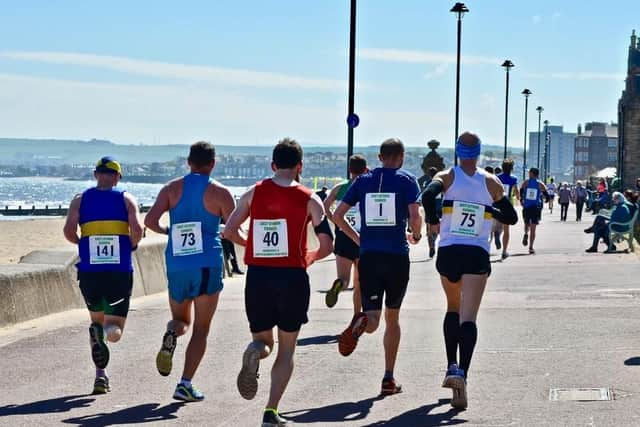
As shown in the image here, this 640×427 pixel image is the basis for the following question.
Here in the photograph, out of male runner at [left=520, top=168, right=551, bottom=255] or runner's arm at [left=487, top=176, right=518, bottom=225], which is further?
male runner at [left=520, top=168, right=551, bottom=255]

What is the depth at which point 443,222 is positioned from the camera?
9.36m

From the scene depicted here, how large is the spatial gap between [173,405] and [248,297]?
4.80 ft

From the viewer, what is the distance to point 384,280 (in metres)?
9.81

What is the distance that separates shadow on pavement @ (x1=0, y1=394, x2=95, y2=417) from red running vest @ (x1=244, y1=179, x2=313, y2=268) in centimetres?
194

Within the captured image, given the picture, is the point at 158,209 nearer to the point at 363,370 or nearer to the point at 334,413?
the point at 334,413

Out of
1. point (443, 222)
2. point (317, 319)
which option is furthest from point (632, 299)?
point (443, 222)

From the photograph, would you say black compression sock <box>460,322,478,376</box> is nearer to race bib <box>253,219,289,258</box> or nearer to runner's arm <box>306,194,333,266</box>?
runner's arm <box>306,194,333,266</box>

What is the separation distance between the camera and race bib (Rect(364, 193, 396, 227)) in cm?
988

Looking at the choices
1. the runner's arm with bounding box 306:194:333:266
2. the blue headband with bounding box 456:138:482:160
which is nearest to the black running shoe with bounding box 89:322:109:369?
the runner's arm with bounding box 306:194:333:266

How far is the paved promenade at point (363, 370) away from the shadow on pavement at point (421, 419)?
13mm

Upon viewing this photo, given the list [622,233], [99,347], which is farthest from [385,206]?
[622,233]

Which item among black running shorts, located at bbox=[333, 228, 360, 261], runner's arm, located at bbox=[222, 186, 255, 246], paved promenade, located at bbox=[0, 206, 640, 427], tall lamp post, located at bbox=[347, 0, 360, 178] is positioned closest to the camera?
runner's arm, located at bbox=[222, 186, 255, 246]

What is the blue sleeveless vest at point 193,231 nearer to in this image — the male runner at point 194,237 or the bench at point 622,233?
the male runner at point 194,237

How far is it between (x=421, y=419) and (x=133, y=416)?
1.91 metres
